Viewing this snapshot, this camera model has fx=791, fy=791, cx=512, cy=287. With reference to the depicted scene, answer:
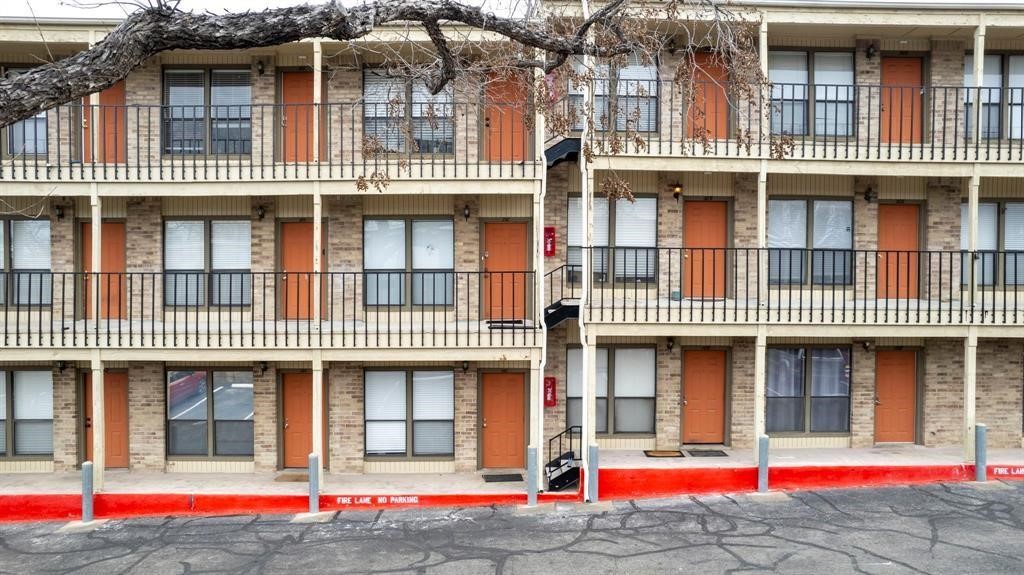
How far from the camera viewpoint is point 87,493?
40.0 feet

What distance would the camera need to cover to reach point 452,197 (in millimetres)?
14320

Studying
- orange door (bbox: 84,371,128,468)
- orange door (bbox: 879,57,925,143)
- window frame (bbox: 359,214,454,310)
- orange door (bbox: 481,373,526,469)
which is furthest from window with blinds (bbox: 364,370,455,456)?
orange door (bbox: 879,57,925,143)

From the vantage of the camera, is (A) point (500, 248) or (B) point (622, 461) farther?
(A) point (500, 248)

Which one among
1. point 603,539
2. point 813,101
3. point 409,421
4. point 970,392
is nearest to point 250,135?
point 409,421

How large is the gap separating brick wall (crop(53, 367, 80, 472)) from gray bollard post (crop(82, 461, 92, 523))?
2.37 meters

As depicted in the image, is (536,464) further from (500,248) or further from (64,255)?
(64,255)

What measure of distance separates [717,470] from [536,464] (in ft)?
9.89

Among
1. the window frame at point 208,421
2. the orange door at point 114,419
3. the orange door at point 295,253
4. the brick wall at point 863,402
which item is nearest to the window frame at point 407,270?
the orange door at point 295,253

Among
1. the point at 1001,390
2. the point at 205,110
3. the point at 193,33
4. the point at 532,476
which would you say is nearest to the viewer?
the point at 193,33

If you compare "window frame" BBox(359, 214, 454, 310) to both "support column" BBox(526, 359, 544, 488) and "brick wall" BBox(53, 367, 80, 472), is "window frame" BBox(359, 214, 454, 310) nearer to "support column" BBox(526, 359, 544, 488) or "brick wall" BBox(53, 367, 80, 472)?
"support column" BBox(526, 359, 544, 488)

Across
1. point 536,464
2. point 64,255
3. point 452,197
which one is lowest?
point 536,464

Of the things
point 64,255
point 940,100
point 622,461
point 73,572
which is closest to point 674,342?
Answer: point 622,461

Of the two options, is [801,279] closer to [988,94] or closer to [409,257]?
[988,94]

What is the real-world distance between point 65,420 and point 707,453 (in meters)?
11.6
